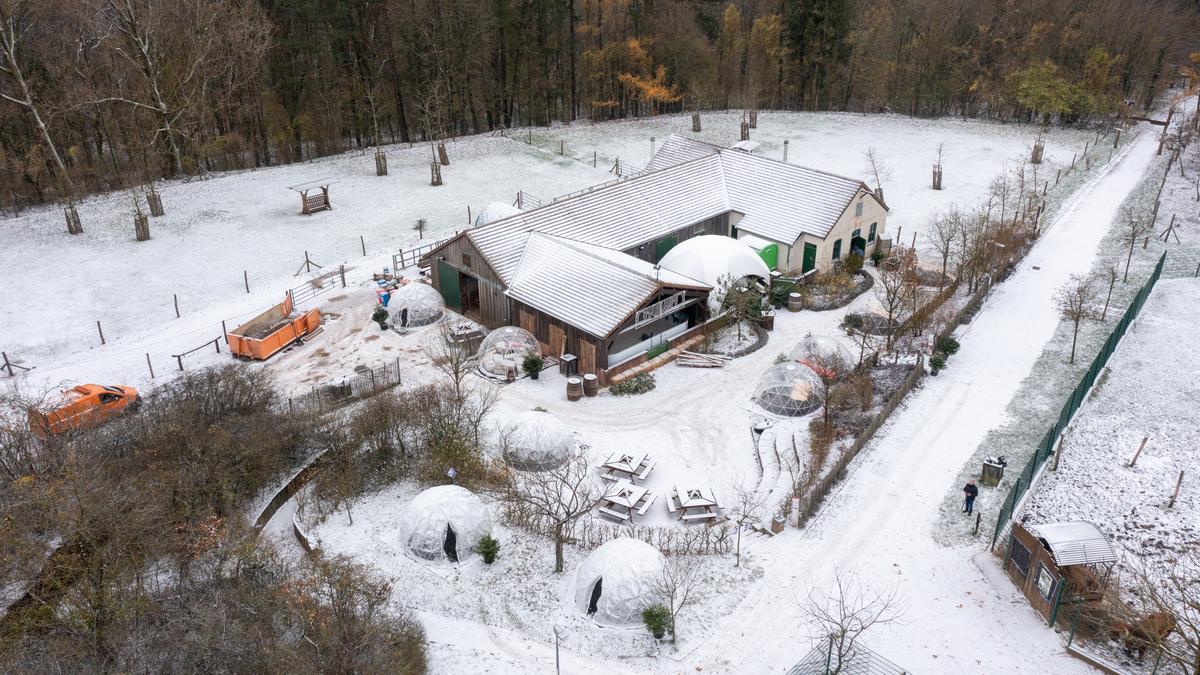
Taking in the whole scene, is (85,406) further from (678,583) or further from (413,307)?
(678,583)

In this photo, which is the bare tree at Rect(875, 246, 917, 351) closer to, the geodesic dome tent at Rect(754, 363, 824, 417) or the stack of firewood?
the geodesic dome tent at Rect(754, 363, 824, 417)

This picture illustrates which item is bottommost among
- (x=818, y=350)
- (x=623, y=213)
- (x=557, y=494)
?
(x=557, y=494)

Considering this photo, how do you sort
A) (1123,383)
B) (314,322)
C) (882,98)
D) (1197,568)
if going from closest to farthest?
(1197,568), (1123,383), (314,322), (882,98)

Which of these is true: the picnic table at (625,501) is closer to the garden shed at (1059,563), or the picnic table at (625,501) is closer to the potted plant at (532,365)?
the potted plant at (532,365)

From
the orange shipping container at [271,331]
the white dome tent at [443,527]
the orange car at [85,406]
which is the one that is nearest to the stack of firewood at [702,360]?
the white dome tent at [443,527]

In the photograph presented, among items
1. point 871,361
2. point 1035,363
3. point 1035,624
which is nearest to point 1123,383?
point 1035,363

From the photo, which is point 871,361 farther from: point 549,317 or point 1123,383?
point 549,317

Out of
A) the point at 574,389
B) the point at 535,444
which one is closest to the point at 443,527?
the point at 535,444
